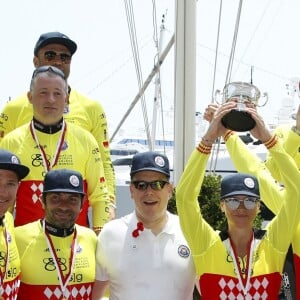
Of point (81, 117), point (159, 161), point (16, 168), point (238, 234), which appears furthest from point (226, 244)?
point (81, 117)

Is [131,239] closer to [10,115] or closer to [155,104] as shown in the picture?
[10,115]

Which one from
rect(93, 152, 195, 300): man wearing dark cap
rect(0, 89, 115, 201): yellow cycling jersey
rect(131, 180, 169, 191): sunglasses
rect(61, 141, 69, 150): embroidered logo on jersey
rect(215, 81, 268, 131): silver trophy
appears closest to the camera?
rect(215, 81, 268, 131): silver trophy

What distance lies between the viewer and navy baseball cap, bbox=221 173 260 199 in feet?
12.3

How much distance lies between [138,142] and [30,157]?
24321mm

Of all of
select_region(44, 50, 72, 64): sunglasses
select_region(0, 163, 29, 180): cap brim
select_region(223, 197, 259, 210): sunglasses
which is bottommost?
select_region(223, 197, 259, 210): sunglasses

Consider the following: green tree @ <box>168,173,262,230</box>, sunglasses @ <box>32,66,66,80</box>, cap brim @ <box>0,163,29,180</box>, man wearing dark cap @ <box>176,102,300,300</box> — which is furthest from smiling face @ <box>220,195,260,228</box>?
green tree @ <box>168,173,262,230</box>

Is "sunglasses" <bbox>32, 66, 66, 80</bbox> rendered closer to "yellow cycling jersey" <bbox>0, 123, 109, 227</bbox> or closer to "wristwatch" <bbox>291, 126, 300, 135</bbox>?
"yellow cycling jersey" <bbox>0, 123, 109, 227</bbox>

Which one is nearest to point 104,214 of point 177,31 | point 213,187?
point 213,187

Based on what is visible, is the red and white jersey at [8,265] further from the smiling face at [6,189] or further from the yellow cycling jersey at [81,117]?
the yellow cycling jersey at [81,117]

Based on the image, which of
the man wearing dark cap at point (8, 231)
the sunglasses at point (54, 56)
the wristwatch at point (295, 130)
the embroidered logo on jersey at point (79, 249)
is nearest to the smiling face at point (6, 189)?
the man wearing dark cap at point (8, 231)

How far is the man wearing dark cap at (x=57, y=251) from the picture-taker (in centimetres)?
371

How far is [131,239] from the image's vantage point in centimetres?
394

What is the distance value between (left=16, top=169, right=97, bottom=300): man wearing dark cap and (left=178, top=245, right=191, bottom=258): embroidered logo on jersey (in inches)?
20.5

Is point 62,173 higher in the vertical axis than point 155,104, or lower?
lower
